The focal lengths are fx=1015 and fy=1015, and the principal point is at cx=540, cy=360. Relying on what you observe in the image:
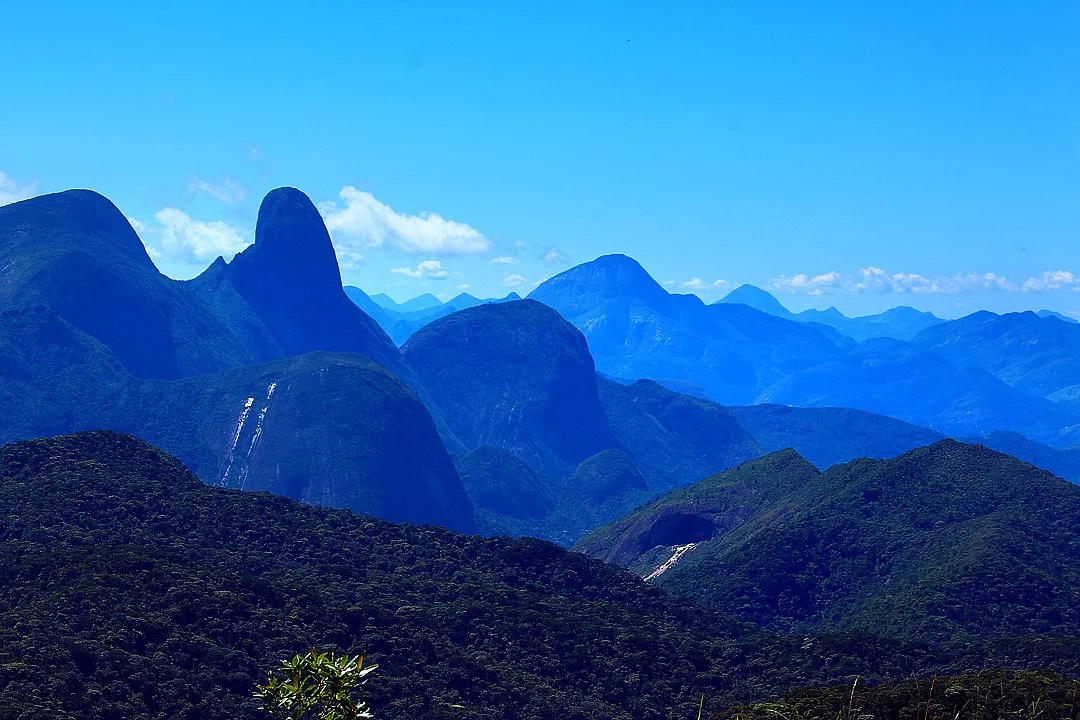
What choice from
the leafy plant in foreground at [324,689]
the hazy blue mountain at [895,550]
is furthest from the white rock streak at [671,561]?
the leafy plant in foreground at [324,689]

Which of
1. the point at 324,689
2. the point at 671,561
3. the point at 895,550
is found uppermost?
the point at 895,550

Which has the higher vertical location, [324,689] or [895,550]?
[895,550]

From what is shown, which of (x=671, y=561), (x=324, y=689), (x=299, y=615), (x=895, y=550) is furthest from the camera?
(x=671, y=561)

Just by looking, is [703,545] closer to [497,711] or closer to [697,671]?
[697,671]

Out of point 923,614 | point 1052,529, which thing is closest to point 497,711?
point 923,614

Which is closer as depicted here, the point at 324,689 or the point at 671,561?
the point at 324,689

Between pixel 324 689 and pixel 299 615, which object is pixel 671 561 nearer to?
pixel 299 615

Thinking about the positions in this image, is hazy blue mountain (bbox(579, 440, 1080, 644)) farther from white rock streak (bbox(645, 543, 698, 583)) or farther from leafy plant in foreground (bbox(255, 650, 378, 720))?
leafy plant in foreground (bbox(255, 650, 378, 720))

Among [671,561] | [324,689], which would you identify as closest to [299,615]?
[324,689]
